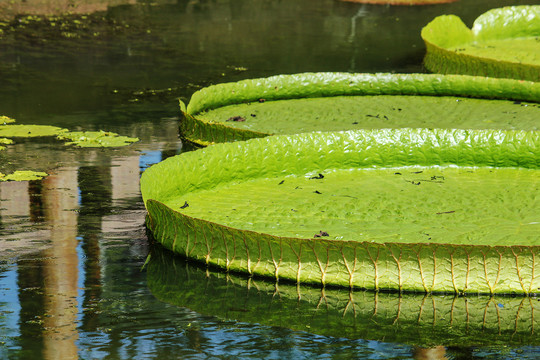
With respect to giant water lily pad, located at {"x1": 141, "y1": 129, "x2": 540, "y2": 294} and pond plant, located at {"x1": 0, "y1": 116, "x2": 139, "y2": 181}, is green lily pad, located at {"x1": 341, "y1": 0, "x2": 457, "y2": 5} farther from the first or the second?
giant water lily pad, located at {"x1": 141, "y1": 129, "x2": 540, "y2": 294}

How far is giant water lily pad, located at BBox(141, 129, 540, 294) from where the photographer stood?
8.95ft

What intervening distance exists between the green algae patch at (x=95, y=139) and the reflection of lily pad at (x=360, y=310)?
6.04ft

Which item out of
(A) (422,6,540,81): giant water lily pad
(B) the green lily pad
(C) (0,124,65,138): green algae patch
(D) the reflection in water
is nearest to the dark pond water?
(D) the reflection in water

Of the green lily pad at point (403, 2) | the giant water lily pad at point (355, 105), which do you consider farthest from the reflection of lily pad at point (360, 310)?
the green lily pad at point (403, 2)

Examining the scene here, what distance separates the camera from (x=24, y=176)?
3.95 m

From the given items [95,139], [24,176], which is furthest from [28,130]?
[24,176]

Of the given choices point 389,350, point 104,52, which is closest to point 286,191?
point 389,350

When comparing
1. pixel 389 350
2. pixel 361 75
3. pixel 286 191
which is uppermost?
pixel 361 75

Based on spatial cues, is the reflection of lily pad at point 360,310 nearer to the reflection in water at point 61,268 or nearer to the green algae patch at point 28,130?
the reflection in water at point 61,268

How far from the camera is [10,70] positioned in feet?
21.5

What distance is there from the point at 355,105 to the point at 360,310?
2587 millimetres

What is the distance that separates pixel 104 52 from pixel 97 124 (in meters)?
2.50

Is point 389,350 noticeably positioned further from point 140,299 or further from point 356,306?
point 140,299

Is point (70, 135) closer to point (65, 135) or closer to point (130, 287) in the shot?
point (65, 135)
